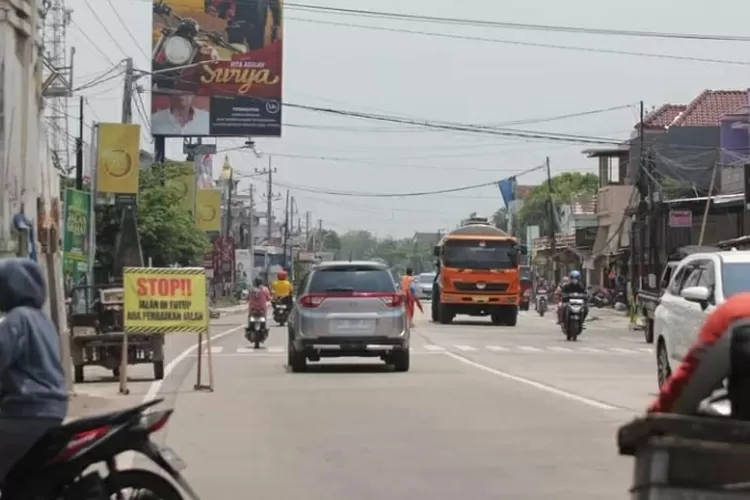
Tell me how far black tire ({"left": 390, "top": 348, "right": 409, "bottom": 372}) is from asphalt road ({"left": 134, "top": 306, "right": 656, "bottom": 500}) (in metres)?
0.20

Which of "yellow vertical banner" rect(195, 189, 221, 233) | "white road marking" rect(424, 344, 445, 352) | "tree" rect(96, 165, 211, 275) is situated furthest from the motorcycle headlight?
"white road marking" rect(424, 344, 445, 352)

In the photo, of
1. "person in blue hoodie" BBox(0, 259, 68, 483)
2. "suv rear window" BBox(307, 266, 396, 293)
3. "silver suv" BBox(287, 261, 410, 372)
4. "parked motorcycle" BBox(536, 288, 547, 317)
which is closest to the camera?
"person in blue hoodie" BBox(0, 259, 68, 483)

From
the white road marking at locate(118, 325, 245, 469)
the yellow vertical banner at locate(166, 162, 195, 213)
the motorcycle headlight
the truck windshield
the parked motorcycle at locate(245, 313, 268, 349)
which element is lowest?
the white road marking at locate(118, 325, 245, 469)

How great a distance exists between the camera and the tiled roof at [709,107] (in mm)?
71438

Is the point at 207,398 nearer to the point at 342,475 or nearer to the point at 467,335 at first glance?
the point at 342,475

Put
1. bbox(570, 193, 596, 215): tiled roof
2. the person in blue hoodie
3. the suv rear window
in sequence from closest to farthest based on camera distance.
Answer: the person in blue hoodie < the suv rear window < bbox(570, 193, 596, 215): tiled roof

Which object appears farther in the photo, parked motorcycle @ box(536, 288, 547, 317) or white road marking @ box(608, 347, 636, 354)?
parked motorcycle @ box(536, 288, 547, 317)

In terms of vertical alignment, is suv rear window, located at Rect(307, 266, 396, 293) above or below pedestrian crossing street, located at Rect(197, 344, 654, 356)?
above

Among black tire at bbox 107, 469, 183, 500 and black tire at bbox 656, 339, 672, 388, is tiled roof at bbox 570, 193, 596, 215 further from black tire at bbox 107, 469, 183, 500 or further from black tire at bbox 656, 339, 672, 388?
black tire at bbox 107, 469, 183, 500

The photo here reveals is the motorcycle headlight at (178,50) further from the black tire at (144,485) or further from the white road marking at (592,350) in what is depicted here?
the black tire at (144,485)

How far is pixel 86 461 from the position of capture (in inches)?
282

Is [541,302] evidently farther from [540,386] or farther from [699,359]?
[699,359]

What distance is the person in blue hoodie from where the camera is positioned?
7.08 meters

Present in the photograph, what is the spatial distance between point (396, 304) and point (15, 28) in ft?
23.6
